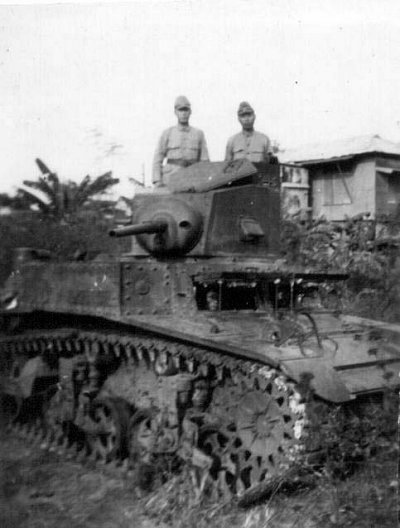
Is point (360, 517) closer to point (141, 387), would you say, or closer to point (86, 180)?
point (141, 387)

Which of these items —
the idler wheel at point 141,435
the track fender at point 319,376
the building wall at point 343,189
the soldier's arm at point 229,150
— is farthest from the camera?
the building wall at point 343,189

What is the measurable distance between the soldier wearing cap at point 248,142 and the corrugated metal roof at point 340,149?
14.1 metres

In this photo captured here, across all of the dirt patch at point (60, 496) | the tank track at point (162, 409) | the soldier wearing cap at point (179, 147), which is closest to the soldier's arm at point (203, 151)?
the soldier wearing cap at point (179, 147)

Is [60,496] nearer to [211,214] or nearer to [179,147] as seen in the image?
[211,214]

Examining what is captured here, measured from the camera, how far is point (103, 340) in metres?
6.78

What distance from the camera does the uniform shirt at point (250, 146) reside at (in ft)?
27.7

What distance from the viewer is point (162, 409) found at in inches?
252

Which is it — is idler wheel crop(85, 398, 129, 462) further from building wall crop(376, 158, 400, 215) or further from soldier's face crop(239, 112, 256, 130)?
building wall crop(376, 158, 400, 215)

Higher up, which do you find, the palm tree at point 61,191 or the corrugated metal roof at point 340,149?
the corrugated metal roof at point 340,149

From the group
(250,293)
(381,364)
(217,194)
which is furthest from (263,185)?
(381,364)

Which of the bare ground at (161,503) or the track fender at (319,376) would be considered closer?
the bare ground at (161,503)

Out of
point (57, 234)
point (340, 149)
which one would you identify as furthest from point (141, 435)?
point (340, 149)

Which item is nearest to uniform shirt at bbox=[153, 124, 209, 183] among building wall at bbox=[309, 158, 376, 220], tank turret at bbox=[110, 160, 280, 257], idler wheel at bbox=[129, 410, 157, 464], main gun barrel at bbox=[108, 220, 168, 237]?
tank turret at bbox=[110, 160, 280, 257]

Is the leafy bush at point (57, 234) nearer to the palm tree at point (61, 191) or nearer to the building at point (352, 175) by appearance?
the palm tree at point (61, 191)
